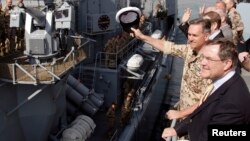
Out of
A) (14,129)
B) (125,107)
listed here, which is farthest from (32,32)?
(125,107)

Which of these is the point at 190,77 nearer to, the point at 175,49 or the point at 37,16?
the point at 175,49

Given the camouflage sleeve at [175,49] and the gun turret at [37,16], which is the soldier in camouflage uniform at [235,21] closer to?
the camouflage sleeve at [175,49]

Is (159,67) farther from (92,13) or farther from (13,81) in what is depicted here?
(13,81)

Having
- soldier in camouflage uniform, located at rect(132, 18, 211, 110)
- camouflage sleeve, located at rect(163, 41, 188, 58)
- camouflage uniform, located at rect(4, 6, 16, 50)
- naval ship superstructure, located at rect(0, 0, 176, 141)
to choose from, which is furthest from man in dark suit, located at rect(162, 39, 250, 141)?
camouflage uniform, located at rect(4, 6, 16, 50)

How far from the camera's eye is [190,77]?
16.5ft

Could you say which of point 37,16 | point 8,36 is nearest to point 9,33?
point 8,36

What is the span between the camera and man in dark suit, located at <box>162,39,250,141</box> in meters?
3.04

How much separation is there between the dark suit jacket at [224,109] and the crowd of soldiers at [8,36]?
6.48 metres

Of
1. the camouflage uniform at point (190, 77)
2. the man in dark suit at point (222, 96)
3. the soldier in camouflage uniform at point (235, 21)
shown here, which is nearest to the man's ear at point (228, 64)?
the man in dark suit at point (222, 96)

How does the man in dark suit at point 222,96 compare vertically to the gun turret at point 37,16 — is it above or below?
below

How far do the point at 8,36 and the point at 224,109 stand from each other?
720cm

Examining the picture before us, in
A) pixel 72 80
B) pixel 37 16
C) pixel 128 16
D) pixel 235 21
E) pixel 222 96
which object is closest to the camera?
pixel 222 96

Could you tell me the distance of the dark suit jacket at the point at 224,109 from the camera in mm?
3033

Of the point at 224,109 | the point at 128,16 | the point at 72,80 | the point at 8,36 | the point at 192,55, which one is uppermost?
the point at 128,16
